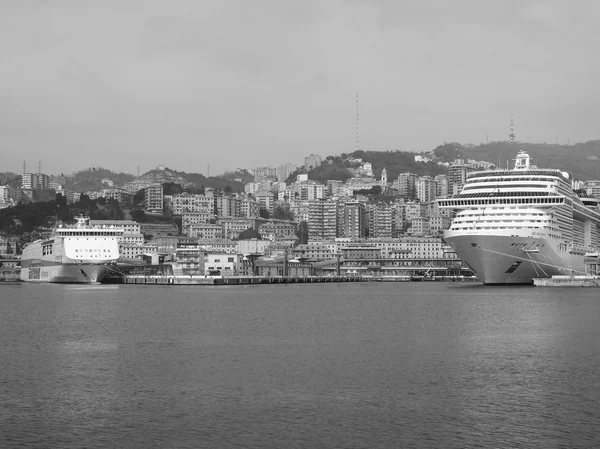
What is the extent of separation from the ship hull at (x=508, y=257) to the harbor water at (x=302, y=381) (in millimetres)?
17852

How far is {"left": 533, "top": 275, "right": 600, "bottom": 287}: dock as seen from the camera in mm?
62781

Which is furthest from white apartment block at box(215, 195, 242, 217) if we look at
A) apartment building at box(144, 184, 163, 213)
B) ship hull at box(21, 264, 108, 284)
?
ship hull at box(21, 264, 108, 284)

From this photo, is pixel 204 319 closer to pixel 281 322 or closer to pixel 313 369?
pixel 281 322

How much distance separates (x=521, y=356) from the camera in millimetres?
27281

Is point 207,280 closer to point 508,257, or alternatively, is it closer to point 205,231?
point 508,257

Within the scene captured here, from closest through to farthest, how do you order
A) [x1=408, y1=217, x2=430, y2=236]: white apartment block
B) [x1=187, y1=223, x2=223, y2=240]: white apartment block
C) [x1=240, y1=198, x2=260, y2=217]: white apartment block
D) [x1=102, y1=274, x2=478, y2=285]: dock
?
1. [x1=102, y1=274, x2=478, y2=285]: dock
2. [x1=187, y1=223, x2=223, y2=240]: white apartment block
3. [x1=408, y1=217, x2=430, y2=236]: white apartment block
4. [x1=240, y1=198, x2=260, y2=217]: white apartment block

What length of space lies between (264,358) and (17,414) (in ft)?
30.3

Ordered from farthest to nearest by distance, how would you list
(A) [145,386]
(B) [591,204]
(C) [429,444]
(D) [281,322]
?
(B) [591,204] < (D) [281,322] < (A) [145,386] < (C) [429,444]

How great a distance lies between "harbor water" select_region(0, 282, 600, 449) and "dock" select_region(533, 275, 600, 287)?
21.8m

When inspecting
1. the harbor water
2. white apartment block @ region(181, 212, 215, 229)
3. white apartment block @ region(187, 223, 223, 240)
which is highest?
white apartment block @ region(181, 212, 215, 229)

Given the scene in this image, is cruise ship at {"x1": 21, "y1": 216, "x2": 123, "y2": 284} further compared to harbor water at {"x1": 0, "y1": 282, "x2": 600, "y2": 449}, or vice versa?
cruise ship at {"x1": 21, "y1": 216, "x2": 123, "y2": 284}

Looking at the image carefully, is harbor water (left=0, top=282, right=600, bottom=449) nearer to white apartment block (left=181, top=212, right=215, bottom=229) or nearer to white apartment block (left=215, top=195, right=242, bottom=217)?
white apartment block (left=181, top=212, right=215, bottom=229)

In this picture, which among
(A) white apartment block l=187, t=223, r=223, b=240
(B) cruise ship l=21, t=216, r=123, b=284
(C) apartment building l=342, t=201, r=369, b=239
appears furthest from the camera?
(C) apartment building l=342, t=201, r=369, b=239

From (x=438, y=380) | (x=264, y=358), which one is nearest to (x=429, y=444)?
(x=438, y=380)
